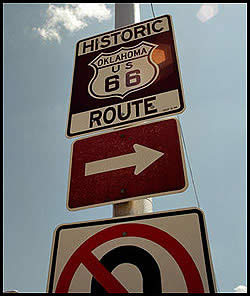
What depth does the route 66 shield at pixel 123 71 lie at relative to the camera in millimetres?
1760

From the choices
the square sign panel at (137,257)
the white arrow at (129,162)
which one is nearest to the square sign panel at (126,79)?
the white arrow at (129,162)

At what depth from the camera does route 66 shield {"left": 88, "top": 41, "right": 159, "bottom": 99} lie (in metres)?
1.76

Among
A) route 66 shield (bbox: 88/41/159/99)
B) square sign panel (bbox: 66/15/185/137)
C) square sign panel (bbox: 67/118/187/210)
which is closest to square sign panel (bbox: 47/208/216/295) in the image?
square sign panel (bbox: 67/118/187/210)

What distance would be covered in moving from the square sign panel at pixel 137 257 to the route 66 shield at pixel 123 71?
90 cm

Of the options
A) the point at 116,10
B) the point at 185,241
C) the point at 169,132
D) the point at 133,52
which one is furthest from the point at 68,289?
the point at 116,10

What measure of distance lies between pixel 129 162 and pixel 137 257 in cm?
48

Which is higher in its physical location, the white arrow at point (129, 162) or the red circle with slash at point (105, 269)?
the white arrow at point (129, 162)

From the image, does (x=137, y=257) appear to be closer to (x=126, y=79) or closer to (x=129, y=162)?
(x=129, y=162)

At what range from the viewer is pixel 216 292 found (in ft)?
3.01

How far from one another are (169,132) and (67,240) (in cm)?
72

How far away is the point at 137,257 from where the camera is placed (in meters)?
1.08

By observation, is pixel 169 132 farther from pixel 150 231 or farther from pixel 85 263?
pixel 85 263

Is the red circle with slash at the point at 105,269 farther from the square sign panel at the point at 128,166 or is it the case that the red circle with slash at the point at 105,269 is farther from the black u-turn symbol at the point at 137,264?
the square sign panel at the point at 128,166

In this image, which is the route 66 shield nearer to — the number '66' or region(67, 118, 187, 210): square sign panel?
the number '66'
